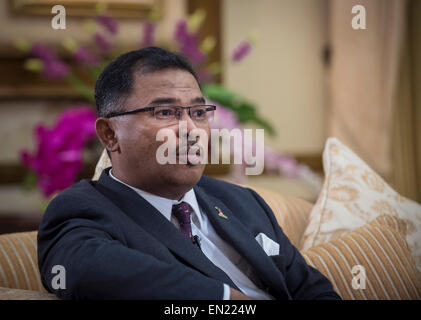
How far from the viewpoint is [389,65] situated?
3461 millimetres

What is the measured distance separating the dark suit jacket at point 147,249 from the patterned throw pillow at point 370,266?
63mm

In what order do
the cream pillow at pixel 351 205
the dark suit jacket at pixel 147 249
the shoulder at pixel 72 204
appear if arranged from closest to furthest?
the dark suit jacket at pixel 147 249, the shoulder at pixel 72 204, the cream pillow at pixel 351 205

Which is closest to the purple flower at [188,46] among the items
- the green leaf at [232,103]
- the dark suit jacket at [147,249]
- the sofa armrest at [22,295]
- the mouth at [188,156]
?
the green leaf at [232,103]

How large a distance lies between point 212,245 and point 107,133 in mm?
376

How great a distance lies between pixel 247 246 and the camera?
45.0 inches

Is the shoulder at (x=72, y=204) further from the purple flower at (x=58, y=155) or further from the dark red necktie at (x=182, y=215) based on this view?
the purple flower at (x=58, y=155)

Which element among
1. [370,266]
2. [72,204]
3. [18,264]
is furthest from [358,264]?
[18,264]

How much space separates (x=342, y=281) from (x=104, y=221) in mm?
689

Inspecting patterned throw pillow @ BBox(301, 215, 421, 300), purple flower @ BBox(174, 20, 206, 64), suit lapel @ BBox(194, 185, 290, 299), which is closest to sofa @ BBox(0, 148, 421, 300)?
patterned throw pillow @ BBox(301, 215, 421, 300)

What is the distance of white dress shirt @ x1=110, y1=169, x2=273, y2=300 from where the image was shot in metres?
1.12

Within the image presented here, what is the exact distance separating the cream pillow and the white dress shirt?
444 millimetres

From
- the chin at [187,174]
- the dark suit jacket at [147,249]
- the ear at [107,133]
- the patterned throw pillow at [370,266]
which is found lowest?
the patterned throw pillow at [370,266]

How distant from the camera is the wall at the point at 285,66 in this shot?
348cm
